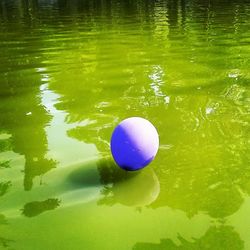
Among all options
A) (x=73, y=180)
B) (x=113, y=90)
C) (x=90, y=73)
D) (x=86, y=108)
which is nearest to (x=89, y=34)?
(x=90, y=73)

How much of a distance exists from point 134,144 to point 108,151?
1030 millimetres

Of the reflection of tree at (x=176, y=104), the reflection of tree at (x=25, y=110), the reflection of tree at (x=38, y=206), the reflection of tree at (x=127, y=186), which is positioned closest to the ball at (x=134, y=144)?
the reflection of tree at (x=127, y=186)

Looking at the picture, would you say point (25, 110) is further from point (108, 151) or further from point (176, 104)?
point (176, 104)

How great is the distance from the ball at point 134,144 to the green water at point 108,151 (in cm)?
26

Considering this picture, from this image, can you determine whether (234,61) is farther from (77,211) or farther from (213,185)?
(77,211)

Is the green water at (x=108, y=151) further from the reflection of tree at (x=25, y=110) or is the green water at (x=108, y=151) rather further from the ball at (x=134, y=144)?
the ball at (x=134, y=144)

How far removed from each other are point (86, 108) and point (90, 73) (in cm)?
268

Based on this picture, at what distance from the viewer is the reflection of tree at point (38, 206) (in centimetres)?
448

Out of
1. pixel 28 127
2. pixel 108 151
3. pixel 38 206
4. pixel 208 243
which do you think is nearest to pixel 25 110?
pixel 28 127

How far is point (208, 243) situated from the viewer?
394cm

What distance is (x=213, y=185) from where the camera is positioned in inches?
194

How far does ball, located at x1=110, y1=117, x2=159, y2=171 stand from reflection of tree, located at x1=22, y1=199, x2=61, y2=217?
2.85 ft

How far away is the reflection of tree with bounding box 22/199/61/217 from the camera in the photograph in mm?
4480

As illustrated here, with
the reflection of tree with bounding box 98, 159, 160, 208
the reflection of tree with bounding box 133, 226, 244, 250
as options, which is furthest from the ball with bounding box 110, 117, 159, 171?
the reflection of tree with bounding box 133, 226, 244, 250
